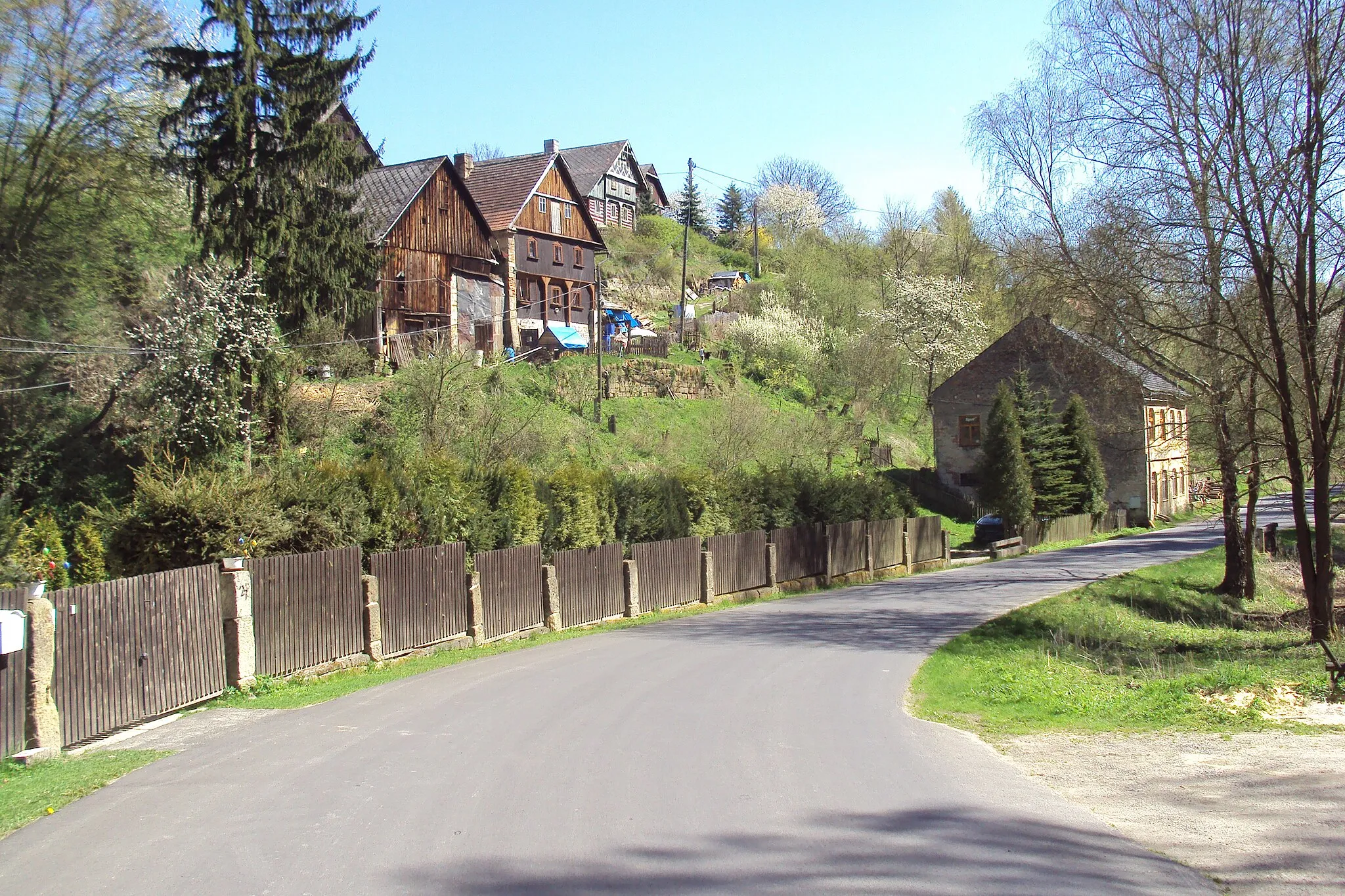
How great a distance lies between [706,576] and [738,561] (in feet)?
5.46

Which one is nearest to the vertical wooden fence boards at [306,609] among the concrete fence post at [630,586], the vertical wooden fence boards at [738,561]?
the concrete fence post at [630,586]

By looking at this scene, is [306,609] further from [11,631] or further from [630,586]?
[630,586]

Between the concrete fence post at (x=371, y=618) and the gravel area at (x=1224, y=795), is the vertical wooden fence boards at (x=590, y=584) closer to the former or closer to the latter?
the concrete fence post at (x=371, y=618)

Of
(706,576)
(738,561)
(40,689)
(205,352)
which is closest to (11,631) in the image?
(40,689)

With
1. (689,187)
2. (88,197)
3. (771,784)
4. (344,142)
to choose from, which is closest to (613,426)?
(344,142)

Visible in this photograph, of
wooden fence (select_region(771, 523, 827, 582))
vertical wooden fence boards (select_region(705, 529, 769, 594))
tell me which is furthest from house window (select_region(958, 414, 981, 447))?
vertical wooden fence boards (select_region(705, 529, 769, 594))

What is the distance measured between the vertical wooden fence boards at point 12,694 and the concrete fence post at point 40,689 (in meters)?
0.06

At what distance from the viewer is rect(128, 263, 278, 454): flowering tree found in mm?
23828

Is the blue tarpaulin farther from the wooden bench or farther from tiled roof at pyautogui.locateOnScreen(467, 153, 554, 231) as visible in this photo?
the wooden bench

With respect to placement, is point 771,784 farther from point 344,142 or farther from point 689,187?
point 689,187

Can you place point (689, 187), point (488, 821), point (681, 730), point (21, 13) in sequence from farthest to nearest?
point (689, 187) < point (21, 13) < point (681, 730) < point (488, 821)

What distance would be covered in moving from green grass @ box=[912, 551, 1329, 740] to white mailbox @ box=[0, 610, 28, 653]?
9.68 m

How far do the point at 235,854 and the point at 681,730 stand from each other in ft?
16.4

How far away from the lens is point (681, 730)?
1049cm
